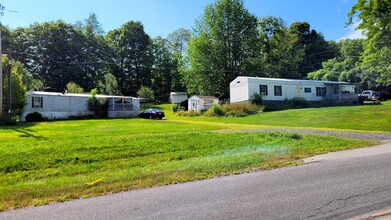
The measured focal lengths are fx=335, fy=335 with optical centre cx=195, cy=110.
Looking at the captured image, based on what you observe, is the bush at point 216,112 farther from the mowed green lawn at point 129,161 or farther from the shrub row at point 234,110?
the mowed green lawn at point 129,161

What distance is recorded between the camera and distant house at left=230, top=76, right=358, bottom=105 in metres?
41.5

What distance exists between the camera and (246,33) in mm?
57031

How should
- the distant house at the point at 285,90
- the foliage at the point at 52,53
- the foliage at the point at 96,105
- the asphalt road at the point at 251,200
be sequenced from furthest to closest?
the foliage at the point at 52,53 → the distant house at the point at 285,90 → the foliage at the point at 96,105 → the asphalt road at the point at 251,200

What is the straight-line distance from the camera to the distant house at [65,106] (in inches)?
1416

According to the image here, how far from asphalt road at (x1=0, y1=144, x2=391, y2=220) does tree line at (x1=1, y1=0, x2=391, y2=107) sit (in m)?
30.7

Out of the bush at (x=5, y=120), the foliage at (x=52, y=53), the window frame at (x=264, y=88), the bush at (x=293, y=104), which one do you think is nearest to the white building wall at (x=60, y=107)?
the bush at (x=5, y=120)

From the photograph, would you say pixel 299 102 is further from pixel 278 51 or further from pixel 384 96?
pixel 278 51

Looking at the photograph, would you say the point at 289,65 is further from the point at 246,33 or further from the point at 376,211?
the point at 376,211

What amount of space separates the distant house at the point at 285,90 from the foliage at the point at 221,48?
1062 centimetres

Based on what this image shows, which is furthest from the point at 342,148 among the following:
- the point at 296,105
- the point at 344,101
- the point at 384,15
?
the point at 344,101

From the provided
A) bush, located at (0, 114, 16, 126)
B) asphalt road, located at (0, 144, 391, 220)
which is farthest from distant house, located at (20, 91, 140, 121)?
asphalt road, located at (0, 144, 391, 220)

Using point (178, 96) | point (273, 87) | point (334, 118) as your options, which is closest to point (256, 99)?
point (273, 87)

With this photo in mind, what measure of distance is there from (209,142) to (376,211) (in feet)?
29.9

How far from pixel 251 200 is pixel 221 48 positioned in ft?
169
